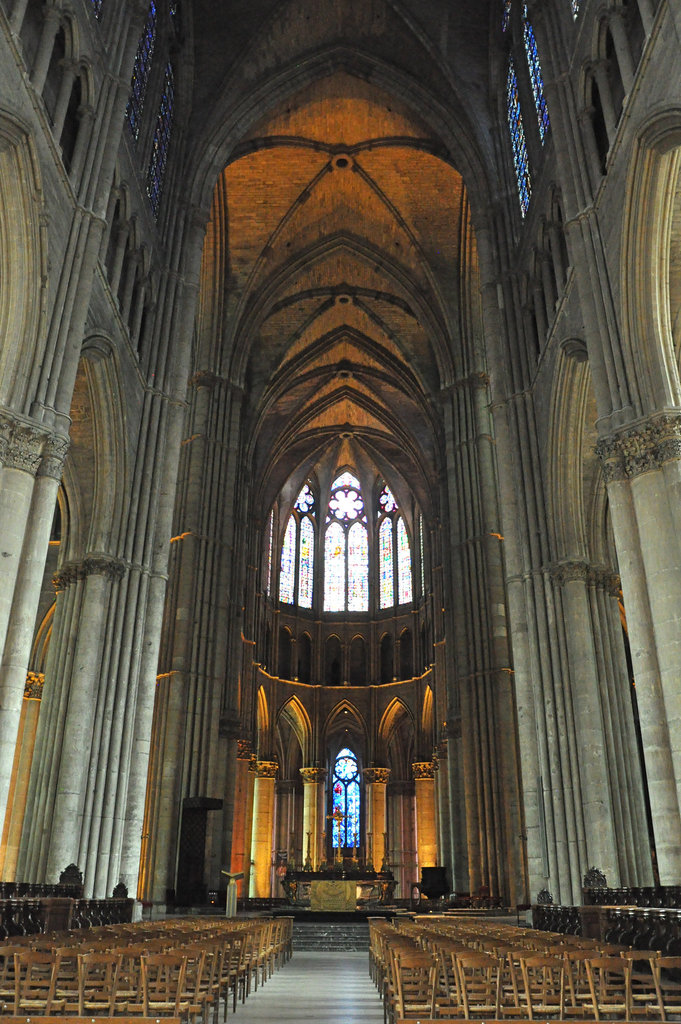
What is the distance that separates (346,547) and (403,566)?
352cm

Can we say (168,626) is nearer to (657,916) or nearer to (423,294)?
(423,294)

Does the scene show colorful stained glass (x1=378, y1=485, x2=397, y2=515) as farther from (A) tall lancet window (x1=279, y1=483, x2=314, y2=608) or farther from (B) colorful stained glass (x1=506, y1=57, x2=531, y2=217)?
(B) colorful stained glass (x1=506, y1=57, x2=531, y2=217)

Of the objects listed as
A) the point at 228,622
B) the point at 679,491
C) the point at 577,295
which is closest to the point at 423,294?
the point at 228,622

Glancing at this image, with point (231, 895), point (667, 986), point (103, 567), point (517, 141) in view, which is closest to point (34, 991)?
point (667, 986)

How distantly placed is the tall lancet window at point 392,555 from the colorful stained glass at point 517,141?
25885 mm

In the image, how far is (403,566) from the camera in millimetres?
46844

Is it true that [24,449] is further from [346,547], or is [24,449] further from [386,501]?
[386,501]

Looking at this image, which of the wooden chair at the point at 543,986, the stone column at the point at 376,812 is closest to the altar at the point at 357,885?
the stone column at the point at 376,812

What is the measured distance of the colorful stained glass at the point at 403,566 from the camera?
4616 cm

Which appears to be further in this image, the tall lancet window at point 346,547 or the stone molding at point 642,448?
the tall lancet window at point 346,547

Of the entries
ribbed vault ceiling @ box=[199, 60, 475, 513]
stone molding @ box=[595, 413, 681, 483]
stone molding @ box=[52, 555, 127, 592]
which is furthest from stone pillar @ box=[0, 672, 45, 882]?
stone molding @ box=[595, 413, 681, 483]

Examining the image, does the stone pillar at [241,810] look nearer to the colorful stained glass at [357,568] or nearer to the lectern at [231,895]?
the lectern at [231,895]

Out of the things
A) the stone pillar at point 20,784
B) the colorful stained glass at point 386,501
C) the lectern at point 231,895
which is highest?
the colorful stained glass at point 386,501

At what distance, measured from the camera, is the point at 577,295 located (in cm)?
1648
